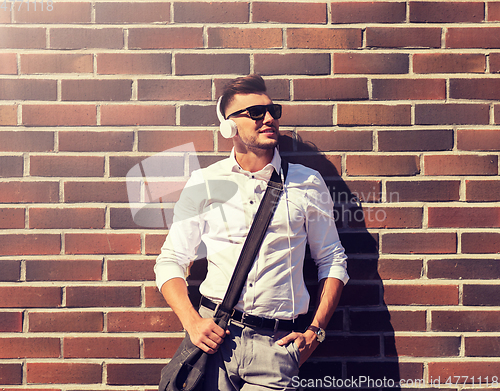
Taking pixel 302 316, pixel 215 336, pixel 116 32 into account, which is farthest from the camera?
pixel 116 32

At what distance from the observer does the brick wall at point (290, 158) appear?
6.42 feet

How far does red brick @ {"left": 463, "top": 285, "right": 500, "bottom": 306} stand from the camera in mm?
1963

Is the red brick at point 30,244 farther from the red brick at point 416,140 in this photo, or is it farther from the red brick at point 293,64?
the red brick at point 416,140

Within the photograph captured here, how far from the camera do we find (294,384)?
5.28ft

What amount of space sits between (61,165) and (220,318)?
1.24 metres

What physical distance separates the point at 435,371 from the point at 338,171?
126 cm

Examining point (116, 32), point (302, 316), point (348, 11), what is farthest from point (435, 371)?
point (116, 32)

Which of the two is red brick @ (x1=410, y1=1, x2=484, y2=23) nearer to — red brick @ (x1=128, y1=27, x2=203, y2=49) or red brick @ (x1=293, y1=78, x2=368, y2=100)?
red brick @ (x1=293, y1=78, x2=368, y2=100)

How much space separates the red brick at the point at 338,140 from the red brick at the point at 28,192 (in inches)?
55.9

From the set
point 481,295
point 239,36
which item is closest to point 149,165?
point 239,36

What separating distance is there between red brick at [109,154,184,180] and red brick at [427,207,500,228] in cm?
145

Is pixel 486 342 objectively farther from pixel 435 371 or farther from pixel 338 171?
pixel 338 171

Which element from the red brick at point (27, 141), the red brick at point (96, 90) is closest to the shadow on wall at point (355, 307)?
the red brick at point (96, 90)

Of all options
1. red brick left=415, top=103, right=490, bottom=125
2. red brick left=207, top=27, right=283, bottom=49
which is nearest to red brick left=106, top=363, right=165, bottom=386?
red brick left=207, top=27, right=283, bottom=49
